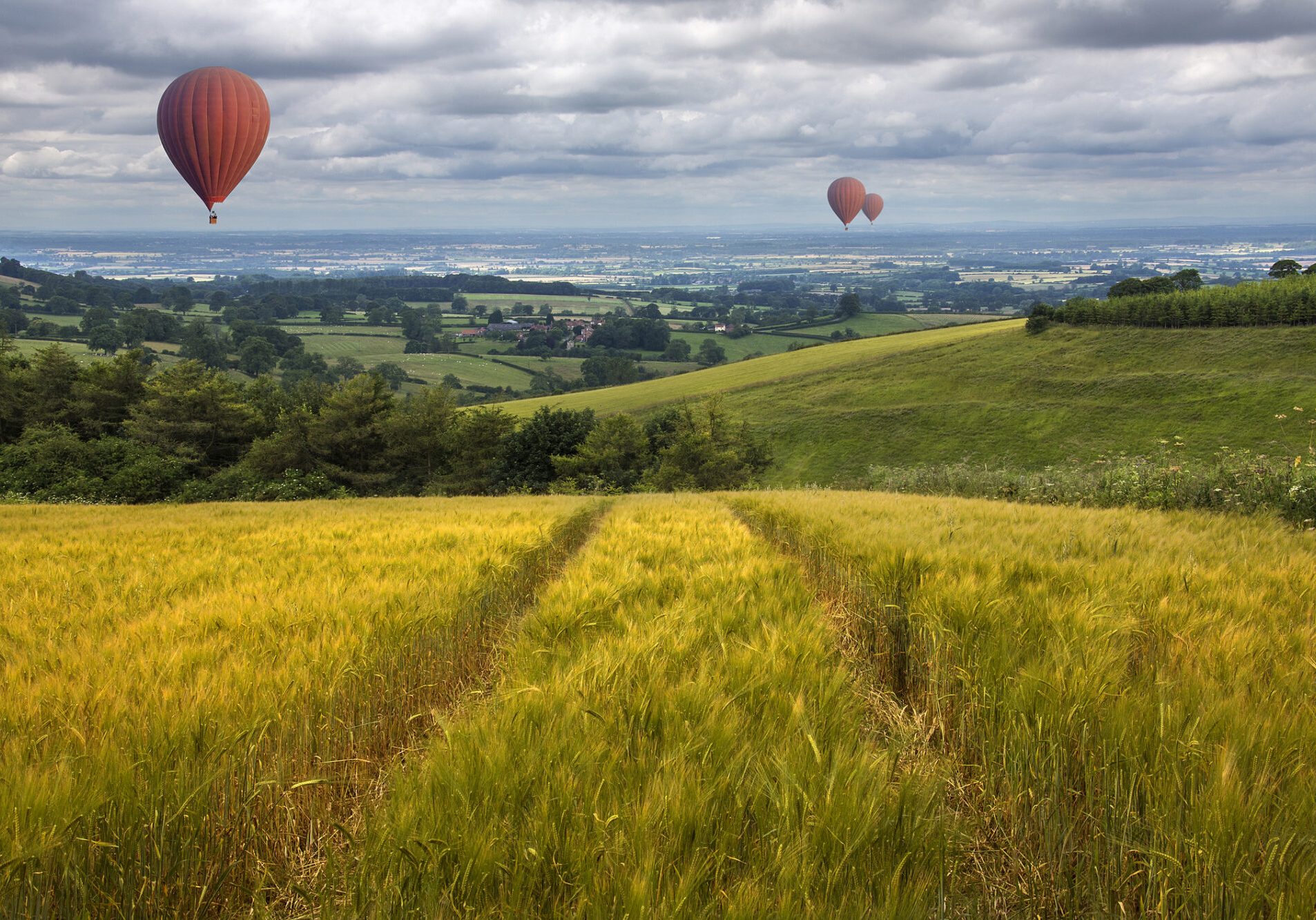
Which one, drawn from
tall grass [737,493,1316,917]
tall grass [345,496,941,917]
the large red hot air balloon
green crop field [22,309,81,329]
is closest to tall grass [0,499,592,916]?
tall grass [345,496,941,917]

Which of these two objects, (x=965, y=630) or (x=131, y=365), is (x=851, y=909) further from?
(x=131, y=365)

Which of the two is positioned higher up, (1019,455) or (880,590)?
(880,590)

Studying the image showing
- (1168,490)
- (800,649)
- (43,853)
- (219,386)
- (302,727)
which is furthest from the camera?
(219,386)

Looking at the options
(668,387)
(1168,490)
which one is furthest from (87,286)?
(1168,490)

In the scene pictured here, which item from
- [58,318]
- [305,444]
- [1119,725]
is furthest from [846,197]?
[58,318]

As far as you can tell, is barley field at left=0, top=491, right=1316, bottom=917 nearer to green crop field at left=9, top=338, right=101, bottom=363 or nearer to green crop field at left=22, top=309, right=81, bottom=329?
green crop field at left=9, top=338, right=101, bottom=363
